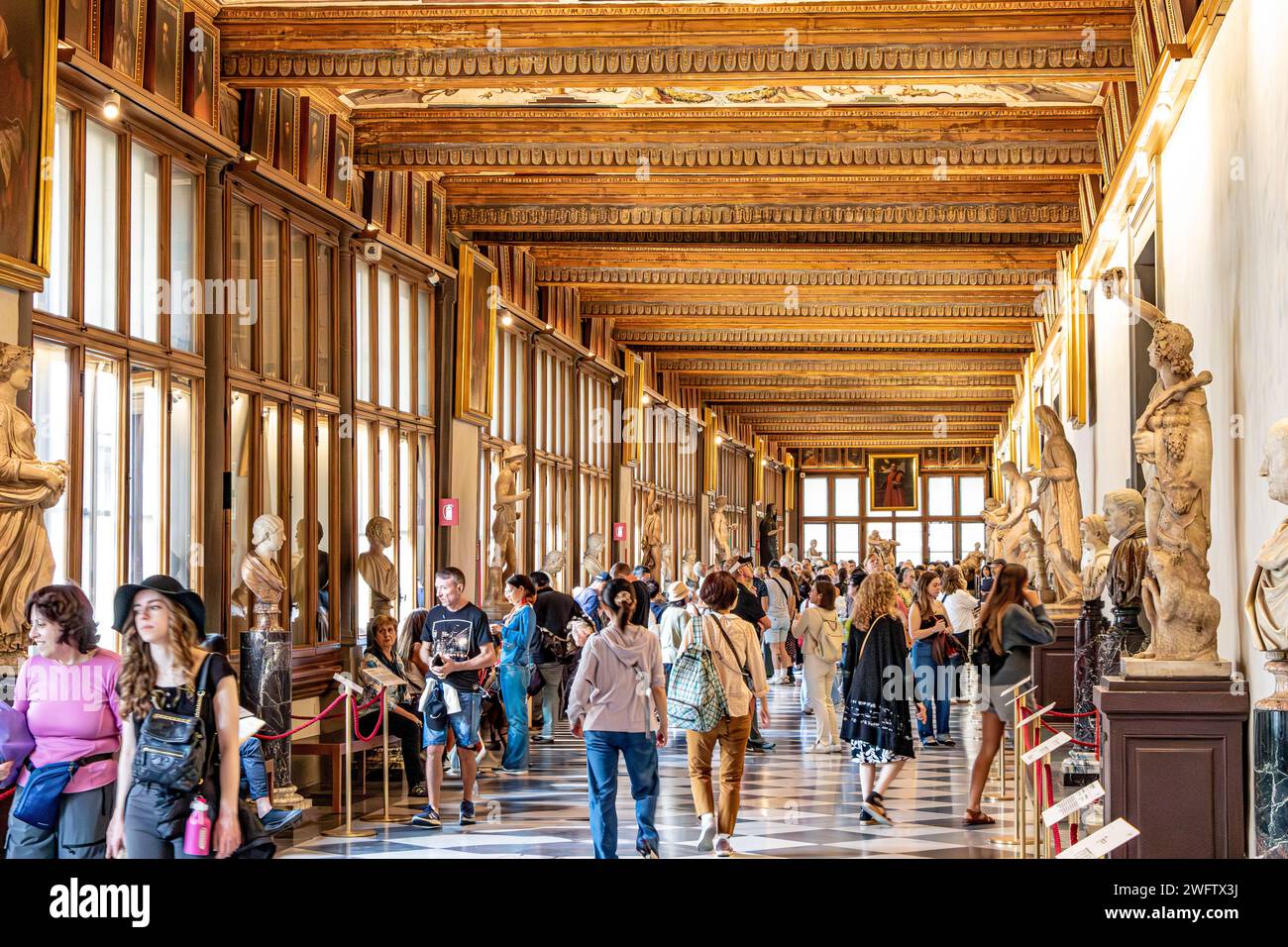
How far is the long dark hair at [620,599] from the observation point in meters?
7.82

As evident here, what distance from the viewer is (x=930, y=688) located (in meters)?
14.6

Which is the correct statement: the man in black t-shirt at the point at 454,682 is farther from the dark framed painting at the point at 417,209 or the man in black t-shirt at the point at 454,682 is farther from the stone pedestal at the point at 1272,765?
the dark framed painting at the point at 417,209

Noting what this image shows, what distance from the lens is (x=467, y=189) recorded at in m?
16.7

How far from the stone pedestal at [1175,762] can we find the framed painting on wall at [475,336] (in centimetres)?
1101

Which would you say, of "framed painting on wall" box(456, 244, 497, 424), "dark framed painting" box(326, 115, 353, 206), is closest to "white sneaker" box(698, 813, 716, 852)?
"dark framed painting" box(326, 115, 353, 206)

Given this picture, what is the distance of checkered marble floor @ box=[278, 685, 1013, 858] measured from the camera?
28.7ft

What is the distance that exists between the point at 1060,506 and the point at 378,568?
19.7 ft

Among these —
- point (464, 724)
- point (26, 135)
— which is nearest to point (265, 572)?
point (464, 724)

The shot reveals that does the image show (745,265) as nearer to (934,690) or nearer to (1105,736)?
(934,690)

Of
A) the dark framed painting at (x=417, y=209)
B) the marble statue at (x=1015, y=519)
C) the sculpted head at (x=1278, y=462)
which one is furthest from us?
the dark framed painting at (x=417, y=209)

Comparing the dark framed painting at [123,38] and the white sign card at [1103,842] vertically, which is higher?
the dark framed painting at [123,38]

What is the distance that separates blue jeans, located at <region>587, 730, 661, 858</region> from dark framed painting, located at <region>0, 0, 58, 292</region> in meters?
3.91

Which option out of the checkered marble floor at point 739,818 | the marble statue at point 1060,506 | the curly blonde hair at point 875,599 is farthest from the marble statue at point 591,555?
the curly blonde hair at point 875,599

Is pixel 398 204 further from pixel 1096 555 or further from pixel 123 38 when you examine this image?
pixel 1096 555
